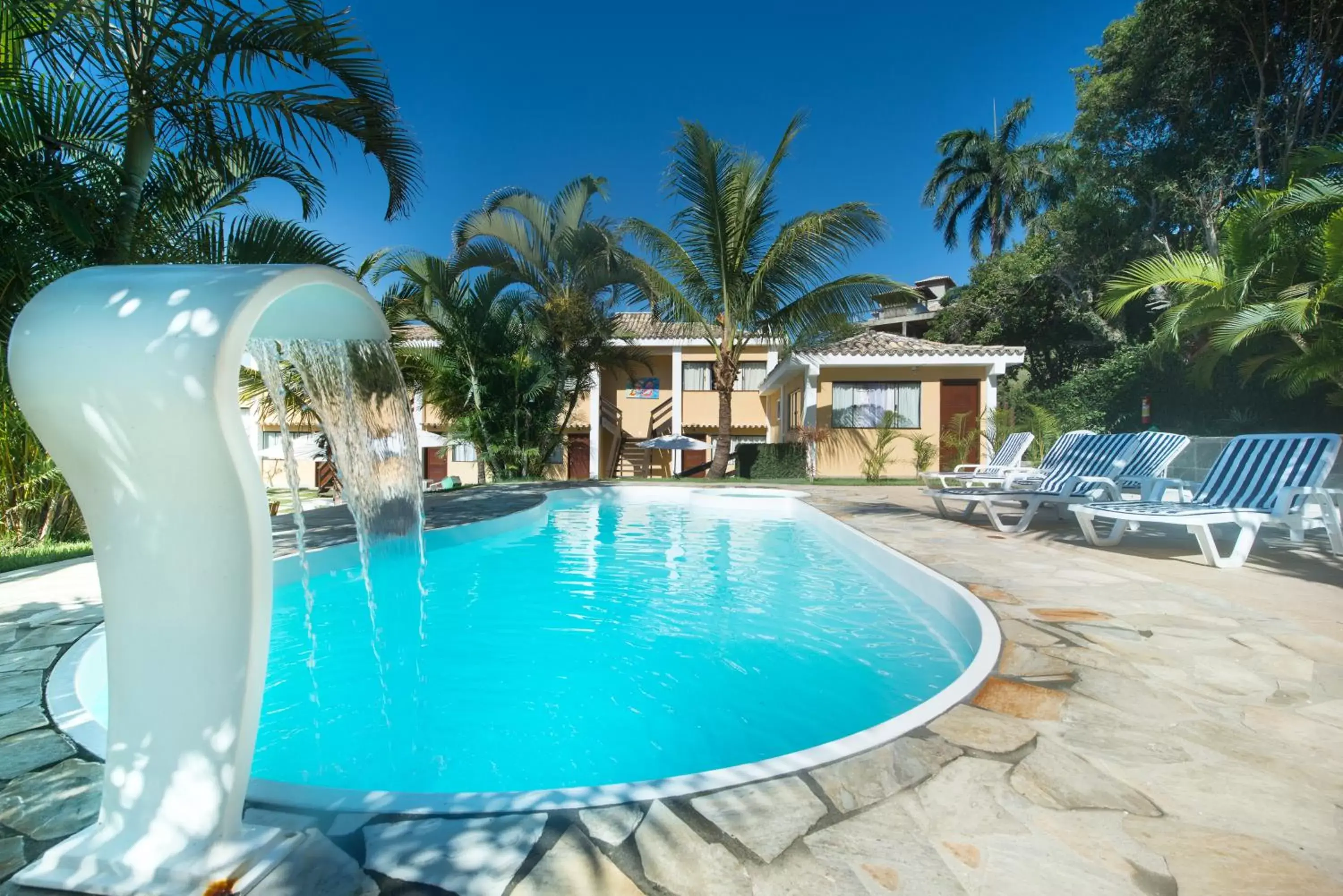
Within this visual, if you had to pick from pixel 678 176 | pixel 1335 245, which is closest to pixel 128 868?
pixel 1335 245

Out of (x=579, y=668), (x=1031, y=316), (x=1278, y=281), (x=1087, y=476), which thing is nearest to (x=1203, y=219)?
(x=1031, y=316)

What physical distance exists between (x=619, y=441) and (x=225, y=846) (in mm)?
22414

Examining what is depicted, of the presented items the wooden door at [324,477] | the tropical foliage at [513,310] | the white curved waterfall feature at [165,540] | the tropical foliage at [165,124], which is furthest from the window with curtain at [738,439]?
the white curved waterfall feature at [165,540]

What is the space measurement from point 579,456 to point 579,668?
68.1 ft

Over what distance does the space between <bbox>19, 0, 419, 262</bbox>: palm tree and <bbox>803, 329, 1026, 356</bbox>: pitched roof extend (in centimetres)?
1425

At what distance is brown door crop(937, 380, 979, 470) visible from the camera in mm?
18500

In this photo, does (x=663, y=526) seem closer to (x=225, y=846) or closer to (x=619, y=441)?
(x=225, y=846)

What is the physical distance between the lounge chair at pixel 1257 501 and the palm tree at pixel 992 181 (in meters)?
27.5

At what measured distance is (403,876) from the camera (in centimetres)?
168

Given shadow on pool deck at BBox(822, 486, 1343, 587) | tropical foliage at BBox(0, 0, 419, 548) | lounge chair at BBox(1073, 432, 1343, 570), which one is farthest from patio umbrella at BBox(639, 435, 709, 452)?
tropical foliage at BBox(0, 0, 419, 548)

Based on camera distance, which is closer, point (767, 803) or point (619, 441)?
point (767, 803)

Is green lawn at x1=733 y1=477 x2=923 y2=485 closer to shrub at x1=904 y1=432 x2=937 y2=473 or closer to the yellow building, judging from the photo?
shrub at x1=904 y1=432 x2=937 y2=473

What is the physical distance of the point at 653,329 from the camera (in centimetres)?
2447

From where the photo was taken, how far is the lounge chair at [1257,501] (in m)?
5.68
